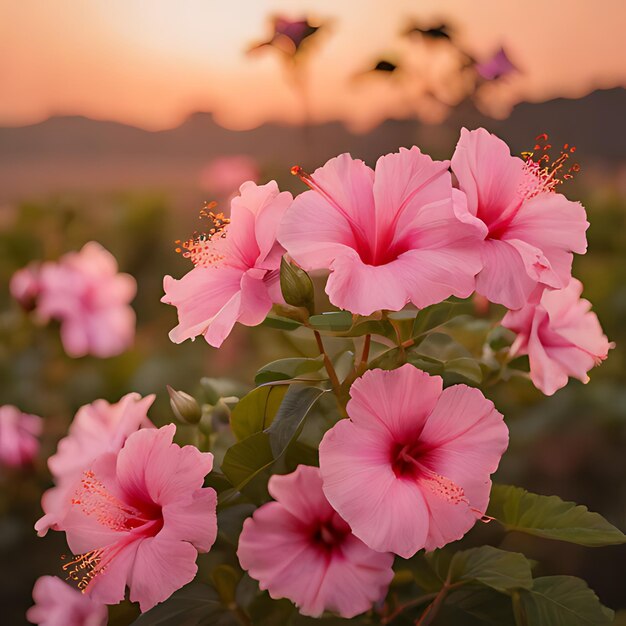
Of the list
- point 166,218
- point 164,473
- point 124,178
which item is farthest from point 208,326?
point 124,178

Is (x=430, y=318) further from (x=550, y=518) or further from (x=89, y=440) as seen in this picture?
(x=89, y=440)

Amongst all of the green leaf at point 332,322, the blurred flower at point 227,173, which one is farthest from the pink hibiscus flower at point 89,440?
the blurred flower at point 227,173

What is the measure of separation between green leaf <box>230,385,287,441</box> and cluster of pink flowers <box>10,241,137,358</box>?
84 centimetres

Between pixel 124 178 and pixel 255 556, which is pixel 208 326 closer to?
pixel 255 556

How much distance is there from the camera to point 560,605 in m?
0.47

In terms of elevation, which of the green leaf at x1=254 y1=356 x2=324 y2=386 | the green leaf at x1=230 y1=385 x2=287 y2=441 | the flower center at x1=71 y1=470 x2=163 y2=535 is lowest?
the flower center at x1=71 y1=470 x2=163 y2=535

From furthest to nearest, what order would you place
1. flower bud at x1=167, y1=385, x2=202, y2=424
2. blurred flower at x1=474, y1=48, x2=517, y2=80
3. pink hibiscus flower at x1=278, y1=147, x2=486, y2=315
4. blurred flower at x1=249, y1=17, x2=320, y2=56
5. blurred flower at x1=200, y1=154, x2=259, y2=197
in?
blurred flower at x1=200, y1=154, x2=259, y2=197 < blurred flower at x1=474, y1=48, x2=517, y2=80 < blurred flower at x1=249, y1=17, x2=320, y2=56 < flower bud at x1=167, y1=385, x2=202, y2=424 < pink hibiscus flower at x1=278, y1=147, x2=486, y2=315

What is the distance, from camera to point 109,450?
50cm

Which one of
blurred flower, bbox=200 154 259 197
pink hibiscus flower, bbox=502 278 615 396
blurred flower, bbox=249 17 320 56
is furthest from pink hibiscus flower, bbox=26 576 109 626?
blurred flower, bbox=200 154 259 197

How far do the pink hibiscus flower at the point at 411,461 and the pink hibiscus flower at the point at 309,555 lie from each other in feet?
0.15

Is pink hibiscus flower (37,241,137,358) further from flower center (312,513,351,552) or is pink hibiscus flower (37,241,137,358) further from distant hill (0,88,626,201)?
flower center (312,513,351,552)

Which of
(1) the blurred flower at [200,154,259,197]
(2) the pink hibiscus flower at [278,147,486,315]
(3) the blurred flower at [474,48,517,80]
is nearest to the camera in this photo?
(2) the pink hibiscus flower at [278,147,486,315]

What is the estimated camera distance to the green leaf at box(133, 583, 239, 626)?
48 cm

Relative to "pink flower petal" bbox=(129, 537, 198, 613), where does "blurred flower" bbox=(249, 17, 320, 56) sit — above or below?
below
